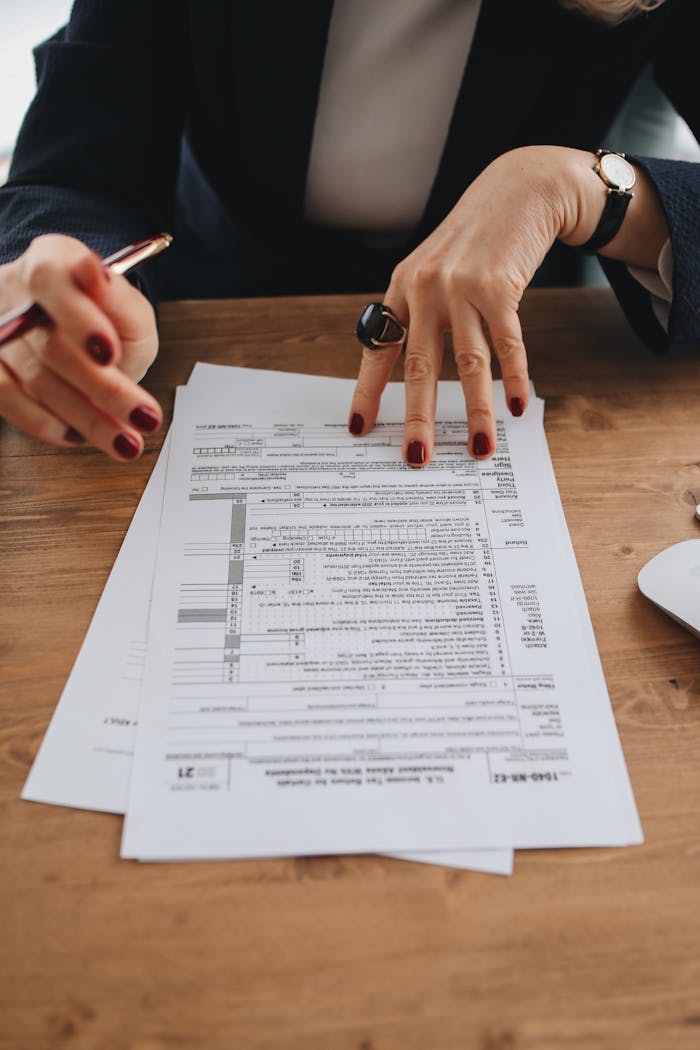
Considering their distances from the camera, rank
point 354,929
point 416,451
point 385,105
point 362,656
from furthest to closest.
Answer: point 385,105, point 416,451, point 362,656, point 354,929

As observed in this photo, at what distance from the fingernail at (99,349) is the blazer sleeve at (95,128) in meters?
0.21

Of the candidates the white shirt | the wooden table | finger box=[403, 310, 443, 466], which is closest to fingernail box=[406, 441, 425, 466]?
finger box=[403, 310, 443, 466]

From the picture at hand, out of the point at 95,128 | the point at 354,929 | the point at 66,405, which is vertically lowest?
the point at 354,929

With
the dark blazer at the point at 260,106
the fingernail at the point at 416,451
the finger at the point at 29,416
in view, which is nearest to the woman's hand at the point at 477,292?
the fingernail at the point at 416,451

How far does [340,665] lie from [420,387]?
257 millimetres

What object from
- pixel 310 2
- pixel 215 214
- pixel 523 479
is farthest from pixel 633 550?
pixel 215 214

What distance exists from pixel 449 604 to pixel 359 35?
0.66 metres

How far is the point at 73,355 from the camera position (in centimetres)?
51

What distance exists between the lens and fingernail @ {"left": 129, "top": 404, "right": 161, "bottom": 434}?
1.75 feet

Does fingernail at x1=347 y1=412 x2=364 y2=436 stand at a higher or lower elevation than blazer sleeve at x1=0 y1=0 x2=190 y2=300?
lower

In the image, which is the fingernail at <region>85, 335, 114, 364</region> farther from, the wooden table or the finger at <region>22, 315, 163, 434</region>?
the wooden table

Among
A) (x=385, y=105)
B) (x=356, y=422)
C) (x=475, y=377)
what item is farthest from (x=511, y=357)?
(x=385, y=105)

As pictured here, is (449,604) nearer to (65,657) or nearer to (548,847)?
(548,847)

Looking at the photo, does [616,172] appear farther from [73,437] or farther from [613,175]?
[73,437]
